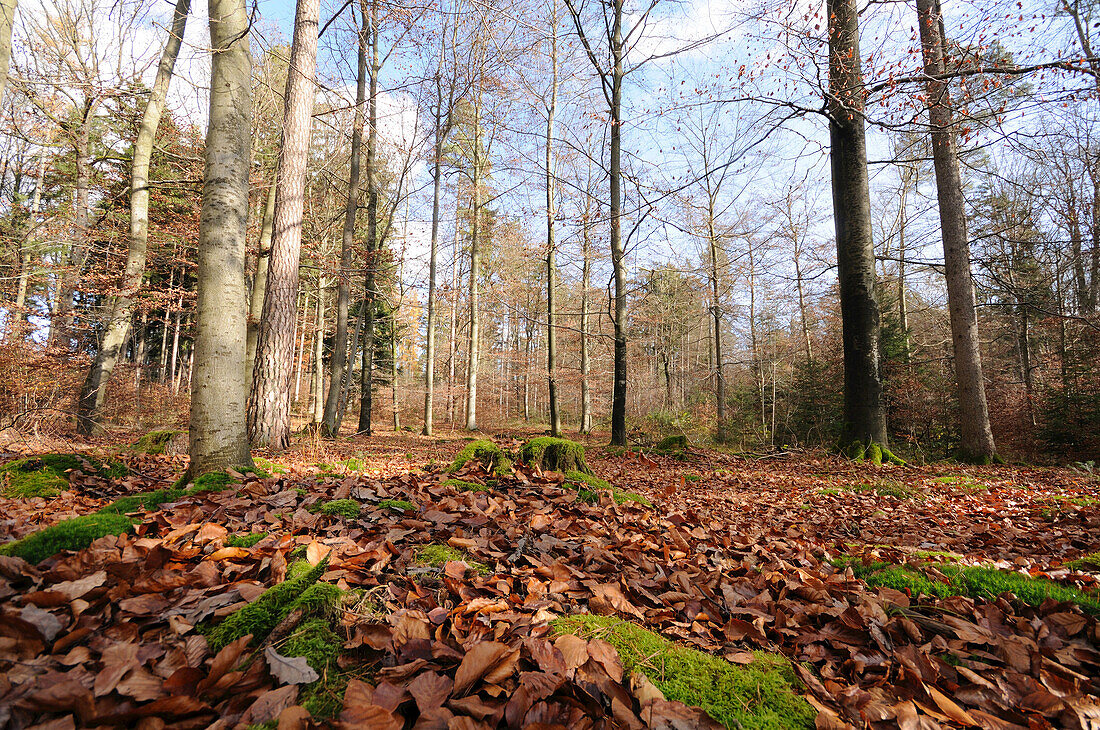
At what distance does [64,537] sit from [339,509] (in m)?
1.16

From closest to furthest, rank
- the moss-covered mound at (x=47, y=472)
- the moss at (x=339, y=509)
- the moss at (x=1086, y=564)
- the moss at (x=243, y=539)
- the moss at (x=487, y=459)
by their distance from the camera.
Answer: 1. the moss at (x=243, y=539)
2. the moss at (x=1086, y=564)
3. the moss at (x=339, y=509)
4. the moss-covered mound at (x=47, y=472)
5. the moss at (x=487, y=459)

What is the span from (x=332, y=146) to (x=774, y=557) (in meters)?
16.5

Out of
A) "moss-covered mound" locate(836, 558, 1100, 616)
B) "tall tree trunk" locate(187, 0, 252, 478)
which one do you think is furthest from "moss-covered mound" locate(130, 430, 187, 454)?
"moss-covered mound" locate(836, 558, 1100, 616)

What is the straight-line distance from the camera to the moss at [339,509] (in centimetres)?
267

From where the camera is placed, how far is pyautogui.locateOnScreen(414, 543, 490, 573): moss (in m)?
2.03

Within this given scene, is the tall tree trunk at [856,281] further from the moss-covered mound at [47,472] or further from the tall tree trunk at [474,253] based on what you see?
the tall tree trunk at [474,253]

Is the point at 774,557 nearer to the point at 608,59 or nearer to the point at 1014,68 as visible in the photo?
the point at 1014,68

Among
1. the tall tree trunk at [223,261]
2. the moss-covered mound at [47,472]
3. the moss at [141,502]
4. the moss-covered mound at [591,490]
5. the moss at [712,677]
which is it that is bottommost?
the moss at [712,677]

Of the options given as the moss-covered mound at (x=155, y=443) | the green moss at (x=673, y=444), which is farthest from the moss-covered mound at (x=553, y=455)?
the green moss at (x=673, y=444)

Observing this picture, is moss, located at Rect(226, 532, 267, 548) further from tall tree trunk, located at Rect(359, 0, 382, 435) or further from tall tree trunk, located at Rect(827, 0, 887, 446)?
tall tree trunk, located at Rect(359, 0, 382, 435)

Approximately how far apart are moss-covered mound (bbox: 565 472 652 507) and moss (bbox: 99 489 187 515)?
2.84 metres

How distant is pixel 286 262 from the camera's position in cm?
698

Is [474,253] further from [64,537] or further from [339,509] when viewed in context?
[64,537]

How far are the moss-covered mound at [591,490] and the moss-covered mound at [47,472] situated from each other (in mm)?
3865
